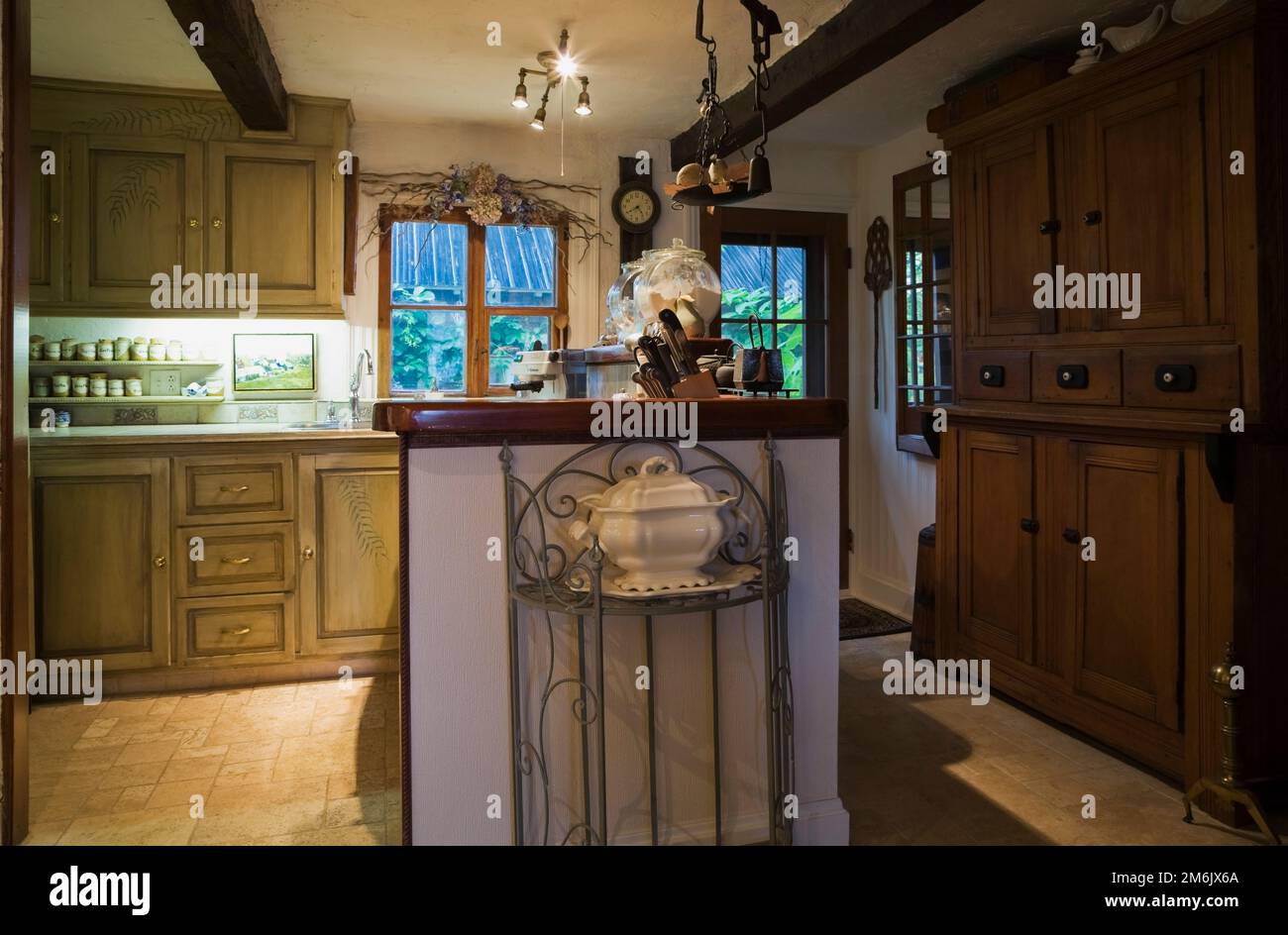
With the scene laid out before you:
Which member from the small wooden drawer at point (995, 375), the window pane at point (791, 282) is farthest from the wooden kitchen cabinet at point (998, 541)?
the window pane at point (791, 282)

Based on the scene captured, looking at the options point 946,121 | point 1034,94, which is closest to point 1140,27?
point 1034,94

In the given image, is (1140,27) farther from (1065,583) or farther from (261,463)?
(261,463)

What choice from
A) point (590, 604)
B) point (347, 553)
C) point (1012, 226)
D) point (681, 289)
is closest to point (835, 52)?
point (1012, 226)

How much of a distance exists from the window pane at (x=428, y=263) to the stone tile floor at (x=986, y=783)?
2.74m

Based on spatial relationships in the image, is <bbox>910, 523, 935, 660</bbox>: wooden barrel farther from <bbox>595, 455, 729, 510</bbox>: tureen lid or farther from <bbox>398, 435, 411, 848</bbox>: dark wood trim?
→ <bbox>398, 435, 411, 848</bbox>: dark wood trim

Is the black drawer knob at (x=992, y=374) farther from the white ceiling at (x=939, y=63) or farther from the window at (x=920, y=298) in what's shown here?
the white ceiling at (x=939, y=63)

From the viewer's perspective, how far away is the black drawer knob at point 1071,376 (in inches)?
111

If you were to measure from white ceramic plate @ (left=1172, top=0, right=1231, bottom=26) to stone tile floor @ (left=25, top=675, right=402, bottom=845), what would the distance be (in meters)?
3.15

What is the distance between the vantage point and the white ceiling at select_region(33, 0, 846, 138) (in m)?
3.03

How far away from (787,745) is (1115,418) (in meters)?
1.55

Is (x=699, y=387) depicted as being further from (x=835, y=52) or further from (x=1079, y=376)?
(x=835, y=52)

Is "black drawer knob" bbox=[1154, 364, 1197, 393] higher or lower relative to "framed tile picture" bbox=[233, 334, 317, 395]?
lower

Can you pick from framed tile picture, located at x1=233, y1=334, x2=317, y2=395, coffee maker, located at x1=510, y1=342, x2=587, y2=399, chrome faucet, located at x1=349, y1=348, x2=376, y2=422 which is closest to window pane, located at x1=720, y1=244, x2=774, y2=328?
coffee maker, located at x1=510, y1=342, x2=587, y2=399

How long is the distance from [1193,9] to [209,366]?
13.2ft
